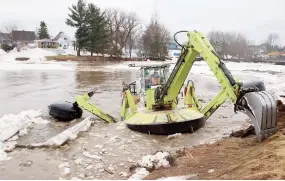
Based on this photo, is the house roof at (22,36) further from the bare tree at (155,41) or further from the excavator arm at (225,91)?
the excavator arm at (225,91)

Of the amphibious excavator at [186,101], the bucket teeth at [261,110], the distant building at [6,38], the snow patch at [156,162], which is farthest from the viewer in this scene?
the distant building at [6,38]

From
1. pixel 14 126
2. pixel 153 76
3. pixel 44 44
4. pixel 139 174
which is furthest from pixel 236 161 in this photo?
pixel 44 44

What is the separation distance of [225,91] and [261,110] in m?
1.11

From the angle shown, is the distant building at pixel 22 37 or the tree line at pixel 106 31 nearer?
the tree line at pixel 106 31

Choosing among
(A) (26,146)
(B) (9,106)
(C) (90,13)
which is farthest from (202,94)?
(C) (90,13)

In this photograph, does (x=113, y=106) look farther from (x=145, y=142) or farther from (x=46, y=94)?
(x=145, y=142)

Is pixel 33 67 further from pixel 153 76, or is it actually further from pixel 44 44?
pixel 153 76

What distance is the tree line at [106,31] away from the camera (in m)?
65.9

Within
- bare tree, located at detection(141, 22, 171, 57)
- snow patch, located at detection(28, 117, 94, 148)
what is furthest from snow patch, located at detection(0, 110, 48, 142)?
bare tree, located at detection(141, 22, 171, 57)

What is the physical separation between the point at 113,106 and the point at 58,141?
823 centimetres

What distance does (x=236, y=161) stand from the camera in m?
6.61

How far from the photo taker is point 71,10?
66.2 metres

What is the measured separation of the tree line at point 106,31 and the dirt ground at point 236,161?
53.3 m

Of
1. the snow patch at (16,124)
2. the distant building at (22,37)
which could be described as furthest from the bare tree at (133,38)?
the snow patch at (16,124)
